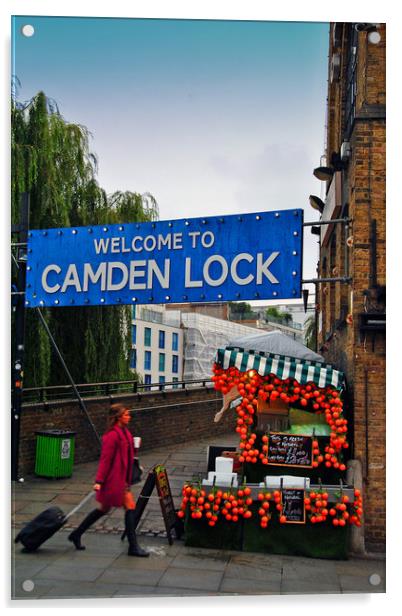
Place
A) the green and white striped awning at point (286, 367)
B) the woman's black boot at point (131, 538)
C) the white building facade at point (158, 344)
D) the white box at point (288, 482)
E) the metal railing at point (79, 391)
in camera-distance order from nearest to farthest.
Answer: the woman's black boot at point (131, 538) → the white box at point (288, 482) → the green and white striped awning at point (286, 367) → the metal railing at point (79, 391) → the white building facade at point (158, 344)

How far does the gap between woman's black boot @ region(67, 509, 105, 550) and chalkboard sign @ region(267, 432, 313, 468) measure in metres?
2.10

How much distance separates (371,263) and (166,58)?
3192 mm

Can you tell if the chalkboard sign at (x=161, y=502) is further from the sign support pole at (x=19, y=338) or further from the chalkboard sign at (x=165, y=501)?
the sign support pole at (x=19, y=338)

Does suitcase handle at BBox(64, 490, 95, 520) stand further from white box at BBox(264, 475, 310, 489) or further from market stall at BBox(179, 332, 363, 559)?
white box at BBox(264, 475, 310, 489)

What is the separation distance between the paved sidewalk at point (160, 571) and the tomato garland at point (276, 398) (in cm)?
115

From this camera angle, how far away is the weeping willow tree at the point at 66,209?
11148 millimetres

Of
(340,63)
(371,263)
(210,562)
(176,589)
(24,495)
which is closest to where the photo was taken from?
(176,589)

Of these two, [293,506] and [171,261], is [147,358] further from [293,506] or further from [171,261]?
[293,506]

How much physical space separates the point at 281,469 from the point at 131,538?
196cm

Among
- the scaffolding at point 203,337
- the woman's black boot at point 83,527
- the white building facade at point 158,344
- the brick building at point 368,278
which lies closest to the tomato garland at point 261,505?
the brick building at point 368,278

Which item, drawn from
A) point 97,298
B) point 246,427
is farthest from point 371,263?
point 97,298

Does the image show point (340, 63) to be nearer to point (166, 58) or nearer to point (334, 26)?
point (334, 26)

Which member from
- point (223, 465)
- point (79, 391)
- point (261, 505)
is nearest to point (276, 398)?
point (223, 465)

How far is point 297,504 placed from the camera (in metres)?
7.50
